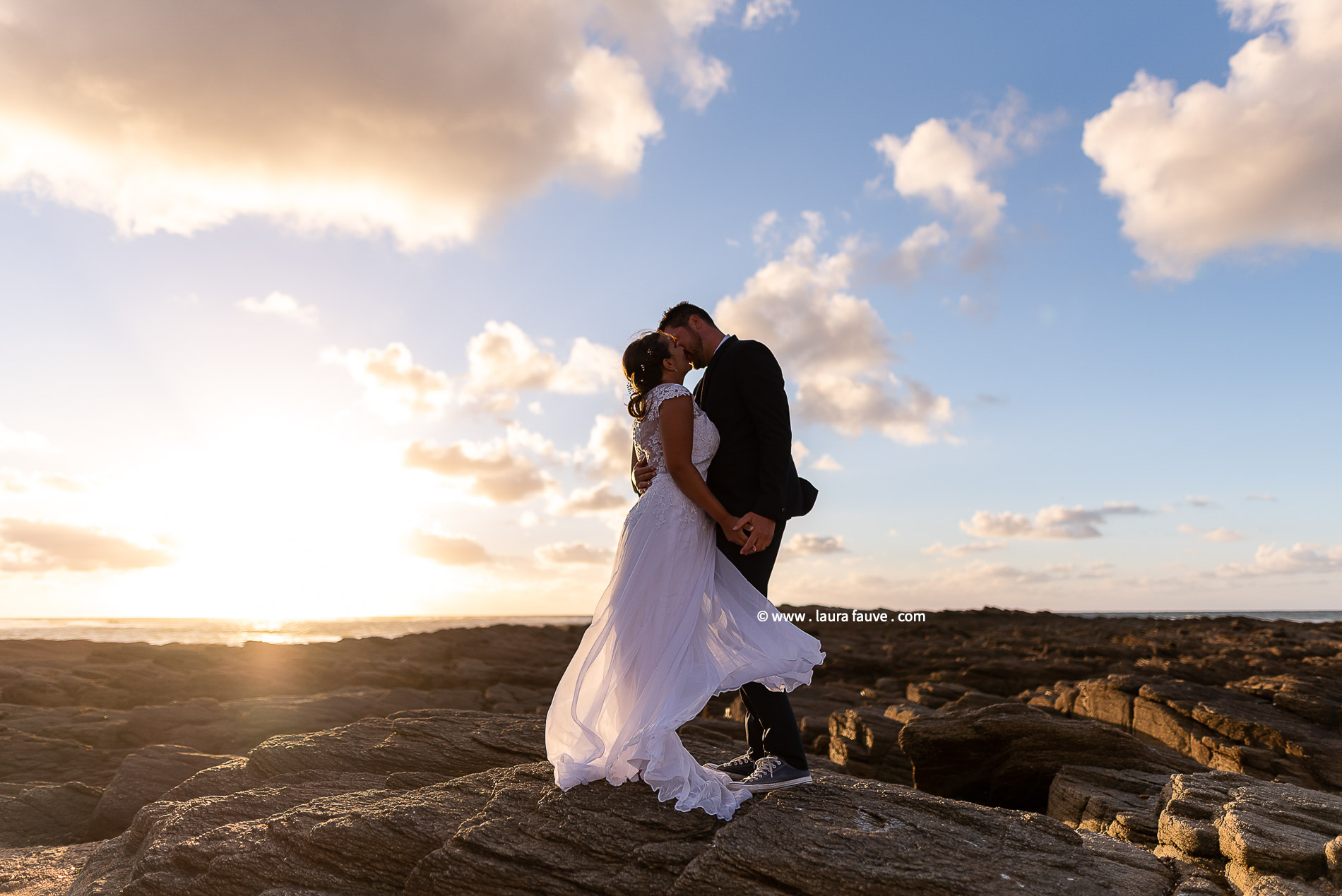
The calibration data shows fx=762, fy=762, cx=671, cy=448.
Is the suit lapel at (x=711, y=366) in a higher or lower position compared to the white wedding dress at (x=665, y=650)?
higher

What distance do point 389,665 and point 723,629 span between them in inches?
651

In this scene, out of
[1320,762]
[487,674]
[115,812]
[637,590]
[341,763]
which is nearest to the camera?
[637,590]

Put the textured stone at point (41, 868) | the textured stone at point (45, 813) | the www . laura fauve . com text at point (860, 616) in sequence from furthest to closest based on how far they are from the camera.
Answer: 1. the www . laura fauve . com text at point (860, 616)
2. the textured stone at point (45, 813)
3. the textured stone at point (41, 868)

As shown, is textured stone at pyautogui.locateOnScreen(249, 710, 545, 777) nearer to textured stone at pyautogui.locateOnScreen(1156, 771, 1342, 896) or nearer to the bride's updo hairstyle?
the bride's updo hairstyle

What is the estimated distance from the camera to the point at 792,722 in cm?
477

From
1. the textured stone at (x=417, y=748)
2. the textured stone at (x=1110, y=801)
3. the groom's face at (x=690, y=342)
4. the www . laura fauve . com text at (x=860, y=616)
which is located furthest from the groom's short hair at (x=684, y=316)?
the www . laura fauve . com text at (x=860, y=616)

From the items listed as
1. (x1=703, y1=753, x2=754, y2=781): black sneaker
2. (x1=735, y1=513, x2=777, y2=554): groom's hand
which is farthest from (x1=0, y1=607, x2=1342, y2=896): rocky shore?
(x1=735, y1=513, x2=777, y2=554): groom's hand

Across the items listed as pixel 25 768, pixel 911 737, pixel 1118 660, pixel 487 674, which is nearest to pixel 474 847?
pixel 911 737

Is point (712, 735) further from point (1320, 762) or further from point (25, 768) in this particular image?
point (25, 768)

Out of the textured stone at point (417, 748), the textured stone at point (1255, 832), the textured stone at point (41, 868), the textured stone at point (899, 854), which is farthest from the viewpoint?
the textured stone at point (417, 748)

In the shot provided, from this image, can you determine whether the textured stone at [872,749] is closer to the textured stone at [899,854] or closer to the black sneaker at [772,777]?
the textured stone at [899,854]

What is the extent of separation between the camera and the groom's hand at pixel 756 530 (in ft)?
15.0

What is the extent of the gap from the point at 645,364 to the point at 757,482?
100cm

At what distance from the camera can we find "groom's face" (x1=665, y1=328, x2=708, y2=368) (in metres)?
5.02
